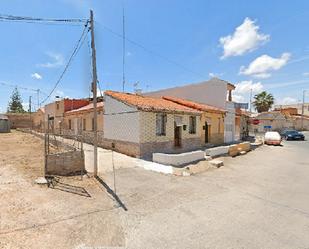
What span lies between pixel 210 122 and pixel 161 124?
25.7 ft

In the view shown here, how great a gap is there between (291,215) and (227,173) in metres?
5.14

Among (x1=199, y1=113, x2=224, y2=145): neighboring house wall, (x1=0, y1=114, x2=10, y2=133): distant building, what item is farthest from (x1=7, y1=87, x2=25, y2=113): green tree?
(x1=199, y1=113, x2=224, y2=145): neighboring house wall

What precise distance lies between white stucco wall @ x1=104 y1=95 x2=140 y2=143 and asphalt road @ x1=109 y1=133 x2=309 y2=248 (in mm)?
4379

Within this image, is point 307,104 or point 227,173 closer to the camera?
point 227,173

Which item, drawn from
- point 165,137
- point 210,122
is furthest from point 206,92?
point 165,137

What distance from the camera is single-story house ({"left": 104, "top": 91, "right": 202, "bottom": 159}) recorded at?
46.6 ft

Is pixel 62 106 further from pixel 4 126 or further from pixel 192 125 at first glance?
pixel 192 125

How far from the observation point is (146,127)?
562 inches

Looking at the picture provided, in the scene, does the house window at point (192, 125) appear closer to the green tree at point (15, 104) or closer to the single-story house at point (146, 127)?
the single-story house at point (146, 127)

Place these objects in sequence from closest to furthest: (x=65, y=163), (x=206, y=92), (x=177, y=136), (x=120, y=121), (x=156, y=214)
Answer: (x=156, y=214), (x=65, y=163), (x=120, y=121), (x=177, y=136), (x=206, y=92)

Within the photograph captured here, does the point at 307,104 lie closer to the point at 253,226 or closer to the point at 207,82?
the point at 207,82

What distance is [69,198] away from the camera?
6.73 m

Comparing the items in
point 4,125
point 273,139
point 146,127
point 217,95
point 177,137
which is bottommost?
point 273,139

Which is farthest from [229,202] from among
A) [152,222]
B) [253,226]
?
[152,222]
